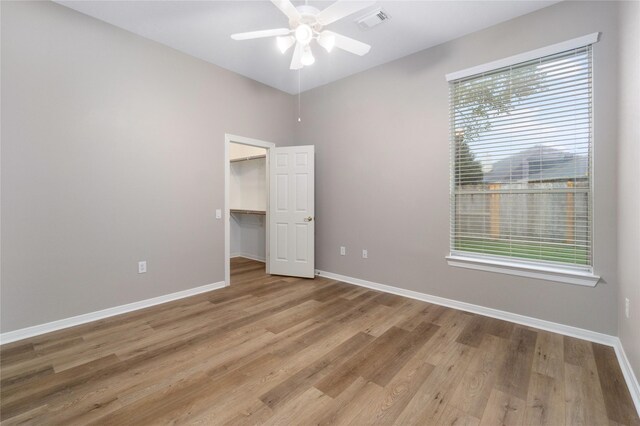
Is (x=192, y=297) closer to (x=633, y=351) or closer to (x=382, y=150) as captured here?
(x=382, y=150)

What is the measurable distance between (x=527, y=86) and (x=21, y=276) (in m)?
5.00

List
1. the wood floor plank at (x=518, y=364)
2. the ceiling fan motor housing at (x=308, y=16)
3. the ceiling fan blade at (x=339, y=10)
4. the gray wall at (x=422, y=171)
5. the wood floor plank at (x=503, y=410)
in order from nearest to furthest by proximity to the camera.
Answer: the wood floor plank at (x=503, y=410) → the wood floor plank at (x=518, y=364) → the ceiling fan blade at (x=339, y=10) → the ceiling fan motor housing at (x=308, y=16) → the gray wall at (x=422, y=171)

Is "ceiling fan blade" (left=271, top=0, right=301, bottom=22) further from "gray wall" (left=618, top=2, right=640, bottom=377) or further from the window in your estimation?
"gray wall" (left=618, top=2, right=640, bottom=377)

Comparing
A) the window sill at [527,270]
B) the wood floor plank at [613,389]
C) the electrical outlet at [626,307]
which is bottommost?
the wood floor plank at [613,389]

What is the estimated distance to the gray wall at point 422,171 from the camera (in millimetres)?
2338

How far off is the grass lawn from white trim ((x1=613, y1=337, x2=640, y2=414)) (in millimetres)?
691

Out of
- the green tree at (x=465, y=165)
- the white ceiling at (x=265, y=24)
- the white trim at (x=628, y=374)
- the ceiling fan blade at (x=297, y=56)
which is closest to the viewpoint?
the white trim at (x=628, y=374)

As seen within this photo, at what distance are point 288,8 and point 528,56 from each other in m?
2.33

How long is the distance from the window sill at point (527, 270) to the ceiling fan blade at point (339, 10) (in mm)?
2620

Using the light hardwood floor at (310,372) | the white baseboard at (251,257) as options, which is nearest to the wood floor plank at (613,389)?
the light hardwood floor at (310,372)

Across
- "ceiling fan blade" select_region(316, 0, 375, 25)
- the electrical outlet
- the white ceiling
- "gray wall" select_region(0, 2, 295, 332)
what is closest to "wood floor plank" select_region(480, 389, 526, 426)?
the electrical outlet

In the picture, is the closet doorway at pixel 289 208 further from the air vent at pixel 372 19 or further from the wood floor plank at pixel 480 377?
the wood floor plank at pixel 480 377

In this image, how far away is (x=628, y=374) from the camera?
6.10ft

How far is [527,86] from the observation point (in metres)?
2.72
